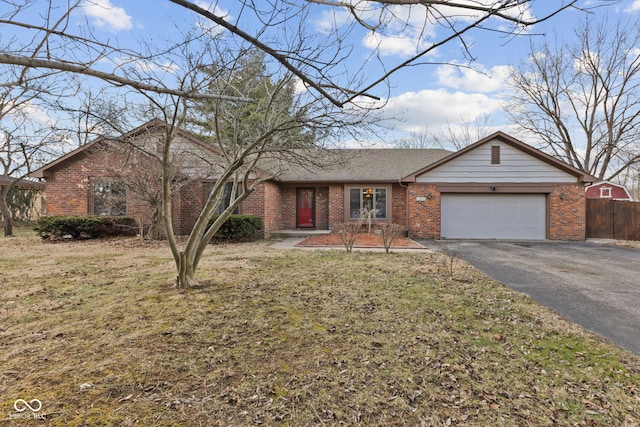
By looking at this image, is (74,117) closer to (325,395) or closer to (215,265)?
(215,265)

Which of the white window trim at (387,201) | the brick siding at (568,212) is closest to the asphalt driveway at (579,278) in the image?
the brick siding at (568,212)

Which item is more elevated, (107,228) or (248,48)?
(248,48)

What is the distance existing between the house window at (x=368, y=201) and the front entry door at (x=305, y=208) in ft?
6.59

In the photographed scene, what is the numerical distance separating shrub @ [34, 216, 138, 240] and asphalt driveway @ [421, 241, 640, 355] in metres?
12.5

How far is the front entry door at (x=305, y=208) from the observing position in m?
15.9

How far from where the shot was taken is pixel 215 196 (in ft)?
17.0

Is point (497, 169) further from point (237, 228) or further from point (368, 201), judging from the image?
point (237, 228)

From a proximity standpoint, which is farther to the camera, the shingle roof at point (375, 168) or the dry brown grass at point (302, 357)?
the shingle roof at point (375, 168)

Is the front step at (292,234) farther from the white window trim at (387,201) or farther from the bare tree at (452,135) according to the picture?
the bare tree at (452,135)

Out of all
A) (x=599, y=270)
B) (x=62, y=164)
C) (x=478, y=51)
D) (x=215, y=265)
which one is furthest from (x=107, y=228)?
(x=599, y=270)

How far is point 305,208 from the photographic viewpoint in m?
16.0

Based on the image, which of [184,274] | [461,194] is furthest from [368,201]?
[184,274]

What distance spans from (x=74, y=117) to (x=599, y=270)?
34.2 ft

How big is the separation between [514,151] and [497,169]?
0.98 meters
